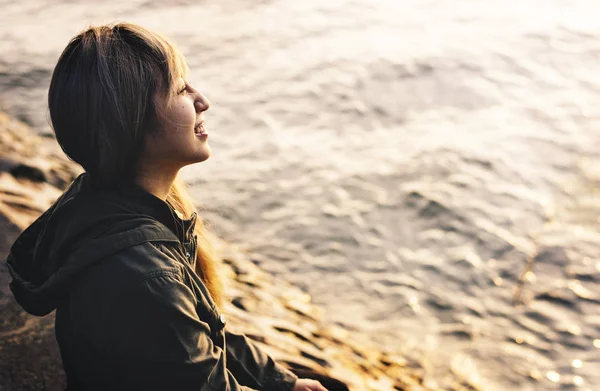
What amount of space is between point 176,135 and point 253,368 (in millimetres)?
805

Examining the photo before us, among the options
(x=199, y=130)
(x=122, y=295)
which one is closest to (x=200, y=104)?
(x=199, y=130)

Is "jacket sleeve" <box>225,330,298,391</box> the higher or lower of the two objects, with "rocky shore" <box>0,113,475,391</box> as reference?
higher

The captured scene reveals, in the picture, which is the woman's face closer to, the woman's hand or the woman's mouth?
the woman's mouth

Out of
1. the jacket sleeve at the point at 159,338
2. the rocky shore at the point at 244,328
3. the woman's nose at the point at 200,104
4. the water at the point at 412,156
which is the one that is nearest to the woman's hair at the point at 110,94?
the woman's nose at the point at 200,104

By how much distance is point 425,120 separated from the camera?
661 cm

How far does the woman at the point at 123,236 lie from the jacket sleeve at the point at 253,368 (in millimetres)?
261

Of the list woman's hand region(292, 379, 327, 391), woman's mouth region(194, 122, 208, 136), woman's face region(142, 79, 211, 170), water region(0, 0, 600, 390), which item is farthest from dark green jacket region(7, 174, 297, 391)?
water region(0, 0, 600, 390)

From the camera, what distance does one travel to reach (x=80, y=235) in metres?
1.85

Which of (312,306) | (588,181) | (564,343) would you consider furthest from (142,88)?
(588,181)

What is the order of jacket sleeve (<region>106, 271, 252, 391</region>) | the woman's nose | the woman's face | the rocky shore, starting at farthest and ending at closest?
the rocky shore, the woman's nose, the woman's face, jacket sleeve (<region>106, 271, 252, 391</region>)

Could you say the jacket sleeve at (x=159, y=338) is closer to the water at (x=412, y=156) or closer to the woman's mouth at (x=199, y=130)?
the woman's mouth at (x=199, y=130)

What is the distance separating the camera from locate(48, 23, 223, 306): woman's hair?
6.12 feet

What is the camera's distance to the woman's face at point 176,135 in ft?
6.52

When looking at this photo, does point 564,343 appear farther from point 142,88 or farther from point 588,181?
point 142,88
